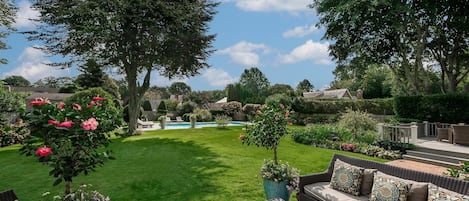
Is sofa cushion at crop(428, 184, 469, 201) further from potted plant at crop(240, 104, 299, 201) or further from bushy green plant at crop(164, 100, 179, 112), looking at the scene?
bushy green plant at crop(164, 100, 179, 112)

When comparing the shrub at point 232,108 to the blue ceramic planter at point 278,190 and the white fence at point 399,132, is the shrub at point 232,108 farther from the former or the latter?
the blue ceramic planter at point 278,190

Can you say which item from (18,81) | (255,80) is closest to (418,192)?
(255,80)

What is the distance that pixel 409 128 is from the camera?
11.0 metres

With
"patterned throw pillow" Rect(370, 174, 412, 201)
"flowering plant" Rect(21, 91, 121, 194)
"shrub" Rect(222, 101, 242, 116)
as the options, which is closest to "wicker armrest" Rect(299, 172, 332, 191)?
"patterned throw pillow" Rect(370, 174, 412, 201)

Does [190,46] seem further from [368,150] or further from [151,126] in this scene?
[368,150]

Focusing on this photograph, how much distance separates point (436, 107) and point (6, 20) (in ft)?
71.6

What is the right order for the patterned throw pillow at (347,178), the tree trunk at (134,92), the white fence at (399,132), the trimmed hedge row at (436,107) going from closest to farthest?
1. the patterned throw pillow at (347,178)
2. the white fence at (399,132)
3. the trimmed hedge row at (436,107)
4. the tree trunk at (134,92)

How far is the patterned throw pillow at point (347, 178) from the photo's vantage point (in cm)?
420

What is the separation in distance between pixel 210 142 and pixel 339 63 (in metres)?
11.9

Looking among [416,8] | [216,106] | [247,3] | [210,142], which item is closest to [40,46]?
[210,142]

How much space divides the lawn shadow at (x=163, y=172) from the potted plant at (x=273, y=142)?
4.82ft

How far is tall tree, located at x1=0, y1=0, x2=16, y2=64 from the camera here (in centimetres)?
1322

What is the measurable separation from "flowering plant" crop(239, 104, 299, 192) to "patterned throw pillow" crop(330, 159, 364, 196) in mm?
647

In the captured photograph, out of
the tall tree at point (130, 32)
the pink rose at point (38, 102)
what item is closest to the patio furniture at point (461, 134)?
the tall tree at point (130, 32)
